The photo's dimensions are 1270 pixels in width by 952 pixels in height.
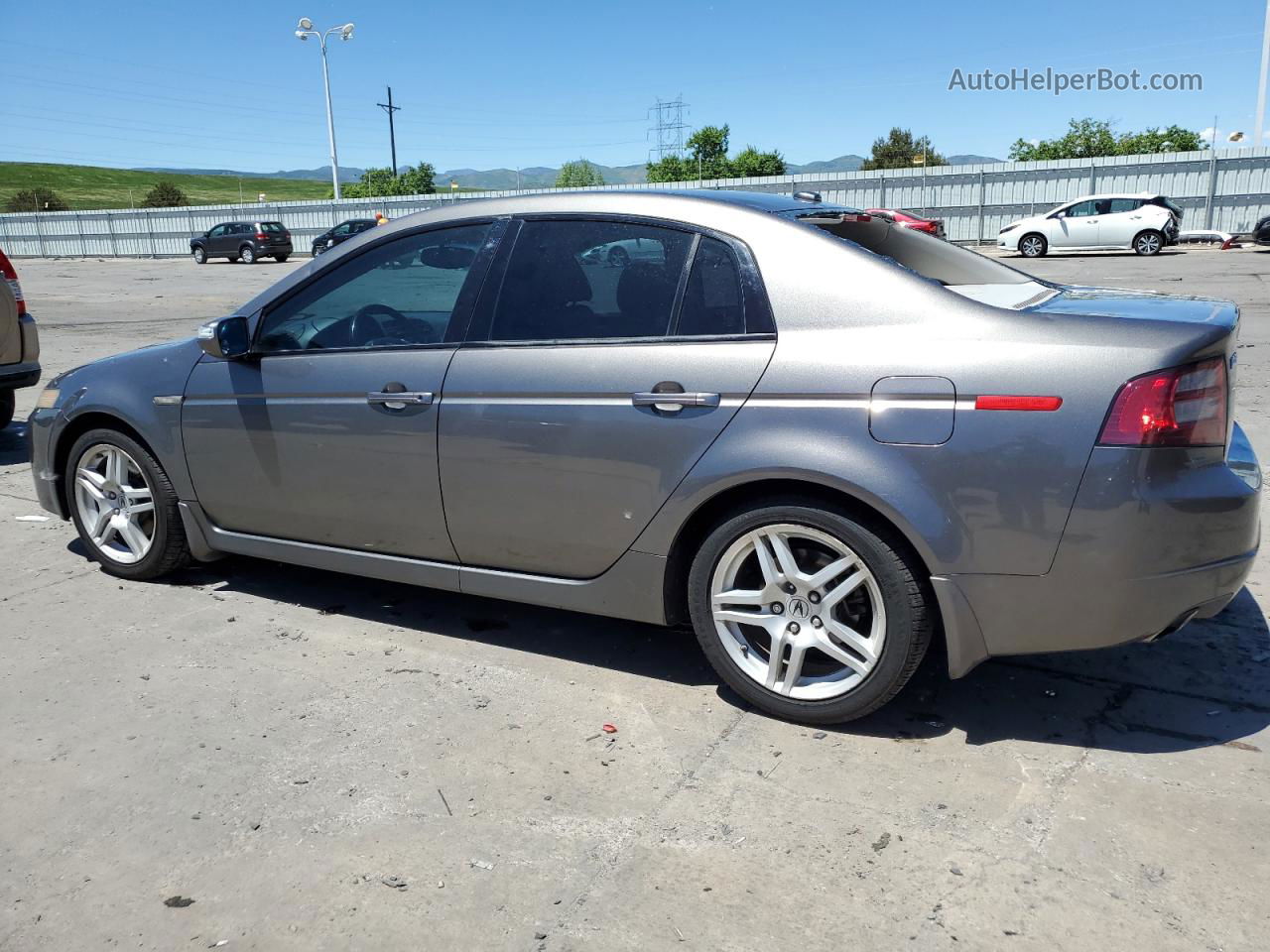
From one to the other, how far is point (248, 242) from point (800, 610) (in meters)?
38.6

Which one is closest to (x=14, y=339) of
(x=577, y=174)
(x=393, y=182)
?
(x=393, y=182)

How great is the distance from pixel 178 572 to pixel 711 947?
11.9ft

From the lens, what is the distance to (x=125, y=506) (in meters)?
4.86

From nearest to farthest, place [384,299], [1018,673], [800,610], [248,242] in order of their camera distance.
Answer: [800,610] → [1018,673] → [384,299] → [248,242]

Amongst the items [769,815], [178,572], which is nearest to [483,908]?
[769,815]

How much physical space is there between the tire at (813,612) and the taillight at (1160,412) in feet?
2.31

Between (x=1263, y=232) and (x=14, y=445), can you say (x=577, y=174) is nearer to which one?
(x=1263, y=232)

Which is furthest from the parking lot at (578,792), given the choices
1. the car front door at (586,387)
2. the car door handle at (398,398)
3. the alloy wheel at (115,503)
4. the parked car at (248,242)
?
the parked car at (248,242)

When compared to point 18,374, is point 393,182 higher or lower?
higher

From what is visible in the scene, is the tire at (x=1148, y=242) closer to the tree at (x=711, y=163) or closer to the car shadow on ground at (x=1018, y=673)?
the car shadow on ground at (x=1018, y=673)

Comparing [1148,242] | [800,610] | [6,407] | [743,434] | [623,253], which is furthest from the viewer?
[1148,242]

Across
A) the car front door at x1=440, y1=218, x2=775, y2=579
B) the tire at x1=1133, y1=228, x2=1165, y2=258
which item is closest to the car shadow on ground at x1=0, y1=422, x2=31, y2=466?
the car front door at x1=440, y1=218, x2=775, y2=579

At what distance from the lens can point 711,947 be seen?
2.40m

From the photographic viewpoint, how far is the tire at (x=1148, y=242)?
1067 inches
